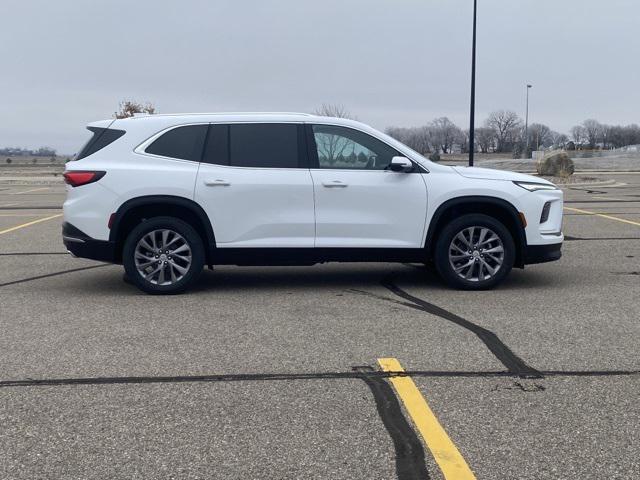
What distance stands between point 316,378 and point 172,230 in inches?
127

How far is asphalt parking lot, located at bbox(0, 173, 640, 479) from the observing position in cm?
348

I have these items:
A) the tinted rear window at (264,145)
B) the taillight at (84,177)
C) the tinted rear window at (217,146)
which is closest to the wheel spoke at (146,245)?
the taillight at (84,177)

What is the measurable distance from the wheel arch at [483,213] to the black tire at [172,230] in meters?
2.44

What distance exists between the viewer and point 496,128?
133750mm

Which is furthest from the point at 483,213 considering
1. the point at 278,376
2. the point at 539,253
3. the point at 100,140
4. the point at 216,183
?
the point at 100,140

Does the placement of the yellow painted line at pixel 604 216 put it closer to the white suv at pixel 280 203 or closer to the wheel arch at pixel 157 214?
the white suv at pixel 280 203

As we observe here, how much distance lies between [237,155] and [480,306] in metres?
2.96

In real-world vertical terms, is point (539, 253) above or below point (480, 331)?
above

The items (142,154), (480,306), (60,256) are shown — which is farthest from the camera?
(60,256)

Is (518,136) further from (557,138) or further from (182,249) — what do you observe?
(182,249)

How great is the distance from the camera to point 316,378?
15.2 feet

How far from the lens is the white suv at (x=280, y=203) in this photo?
727 centimetres

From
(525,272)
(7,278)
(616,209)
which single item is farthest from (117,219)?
(616,209)

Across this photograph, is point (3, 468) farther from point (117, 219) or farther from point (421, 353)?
point (117, 219)
